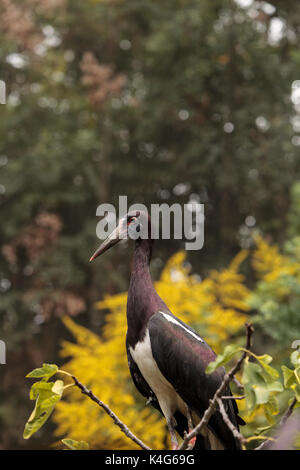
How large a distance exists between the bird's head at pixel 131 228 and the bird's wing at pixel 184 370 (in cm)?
25

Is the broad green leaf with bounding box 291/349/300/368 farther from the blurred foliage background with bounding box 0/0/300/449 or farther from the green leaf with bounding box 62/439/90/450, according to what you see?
the blurred foliage background with bounding box 0/0/300/449

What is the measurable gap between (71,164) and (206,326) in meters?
5.28

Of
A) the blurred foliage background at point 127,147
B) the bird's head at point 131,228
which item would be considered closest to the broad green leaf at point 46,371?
the bird's head at point 131,228

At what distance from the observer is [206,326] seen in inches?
230

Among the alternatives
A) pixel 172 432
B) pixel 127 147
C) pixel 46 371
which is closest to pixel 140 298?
pixel 172 432

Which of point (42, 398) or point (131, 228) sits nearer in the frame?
point (42, 398)

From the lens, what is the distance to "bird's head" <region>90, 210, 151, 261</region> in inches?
68.0

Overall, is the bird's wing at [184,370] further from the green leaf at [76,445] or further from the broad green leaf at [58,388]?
the broad green leaf at [58,388]

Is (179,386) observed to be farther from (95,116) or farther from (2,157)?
(95,116)

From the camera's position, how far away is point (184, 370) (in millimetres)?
1821

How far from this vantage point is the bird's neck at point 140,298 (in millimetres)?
1768

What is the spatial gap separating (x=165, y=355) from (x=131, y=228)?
0.39 metres

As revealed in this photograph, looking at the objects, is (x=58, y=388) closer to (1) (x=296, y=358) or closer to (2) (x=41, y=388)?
(2) (x=41, y=388)

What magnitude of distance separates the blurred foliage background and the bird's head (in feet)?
24.2
